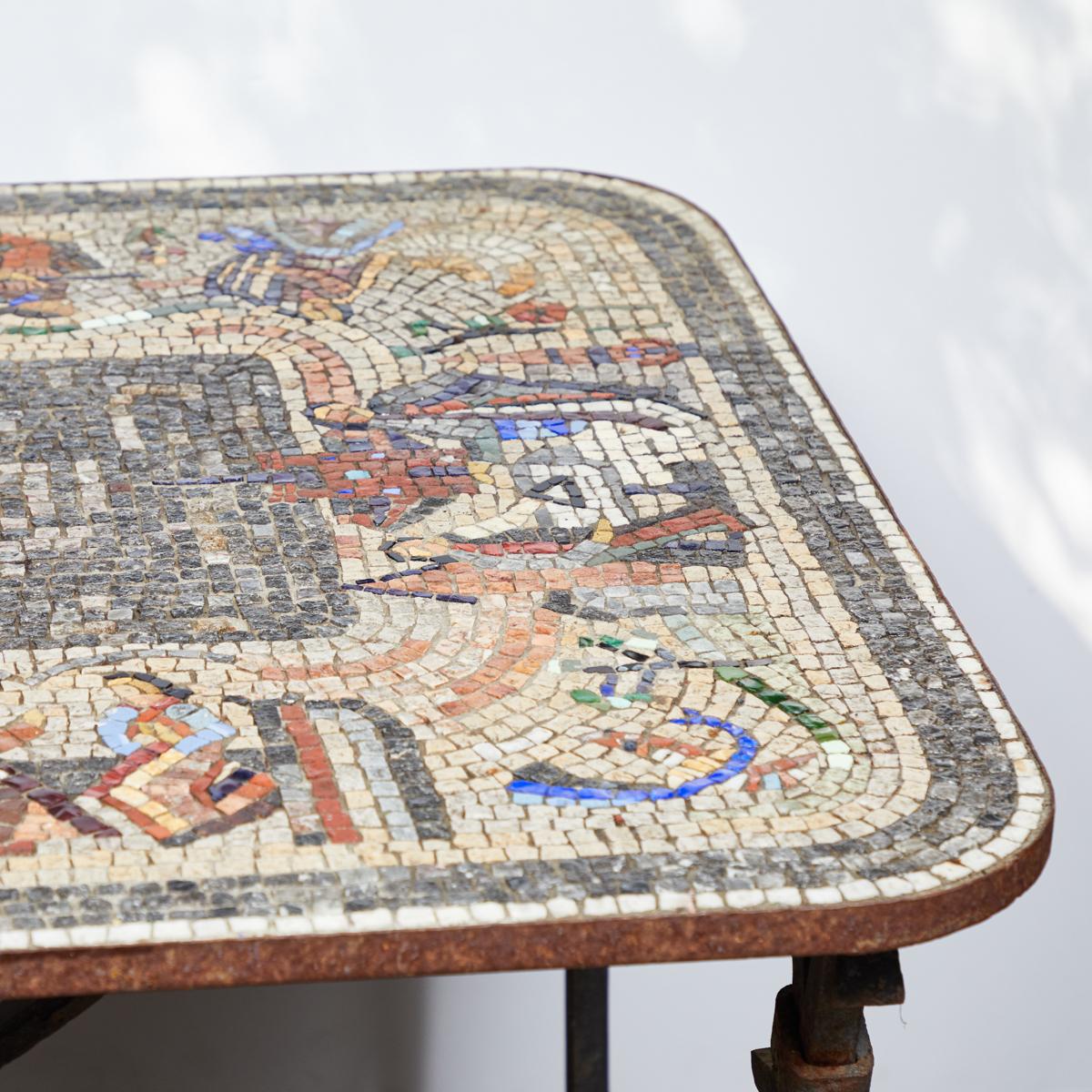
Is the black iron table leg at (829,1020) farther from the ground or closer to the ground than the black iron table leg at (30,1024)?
closer to the ground

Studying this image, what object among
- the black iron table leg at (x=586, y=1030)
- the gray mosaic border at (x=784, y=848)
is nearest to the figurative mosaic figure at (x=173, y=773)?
the gray mosaic border at (x=784, y=848)

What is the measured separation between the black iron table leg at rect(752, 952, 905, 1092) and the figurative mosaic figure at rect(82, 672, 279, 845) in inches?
33.2

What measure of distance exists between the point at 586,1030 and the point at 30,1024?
123 cm

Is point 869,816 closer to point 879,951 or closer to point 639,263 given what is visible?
point 879,951

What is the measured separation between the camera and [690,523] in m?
4.10

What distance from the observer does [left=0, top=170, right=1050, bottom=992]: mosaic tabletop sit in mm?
3094

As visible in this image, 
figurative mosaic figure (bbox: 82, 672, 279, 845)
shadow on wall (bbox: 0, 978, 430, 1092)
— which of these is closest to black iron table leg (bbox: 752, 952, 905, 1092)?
figurative mosaic figure (bbox: 82, 672, 279, 845)

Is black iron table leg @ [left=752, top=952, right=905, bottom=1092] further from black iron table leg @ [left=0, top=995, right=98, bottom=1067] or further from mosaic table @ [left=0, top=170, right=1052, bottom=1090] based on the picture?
black iron table leg @ [left=0, top=995, right=98, bottom=1067]

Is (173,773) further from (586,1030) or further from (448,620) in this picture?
(586,1030)

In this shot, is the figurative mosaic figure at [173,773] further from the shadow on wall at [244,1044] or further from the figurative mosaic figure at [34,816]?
the shadow on wall at [244,1044]

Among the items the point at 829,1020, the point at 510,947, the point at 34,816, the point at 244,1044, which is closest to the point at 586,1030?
the point at 829,1020

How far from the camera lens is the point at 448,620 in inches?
149

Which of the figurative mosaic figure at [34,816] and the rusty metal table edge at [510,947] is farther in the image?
the figurative mosaic figure at [34,816]

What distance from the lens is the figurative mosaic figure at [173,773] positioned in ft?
10.6
